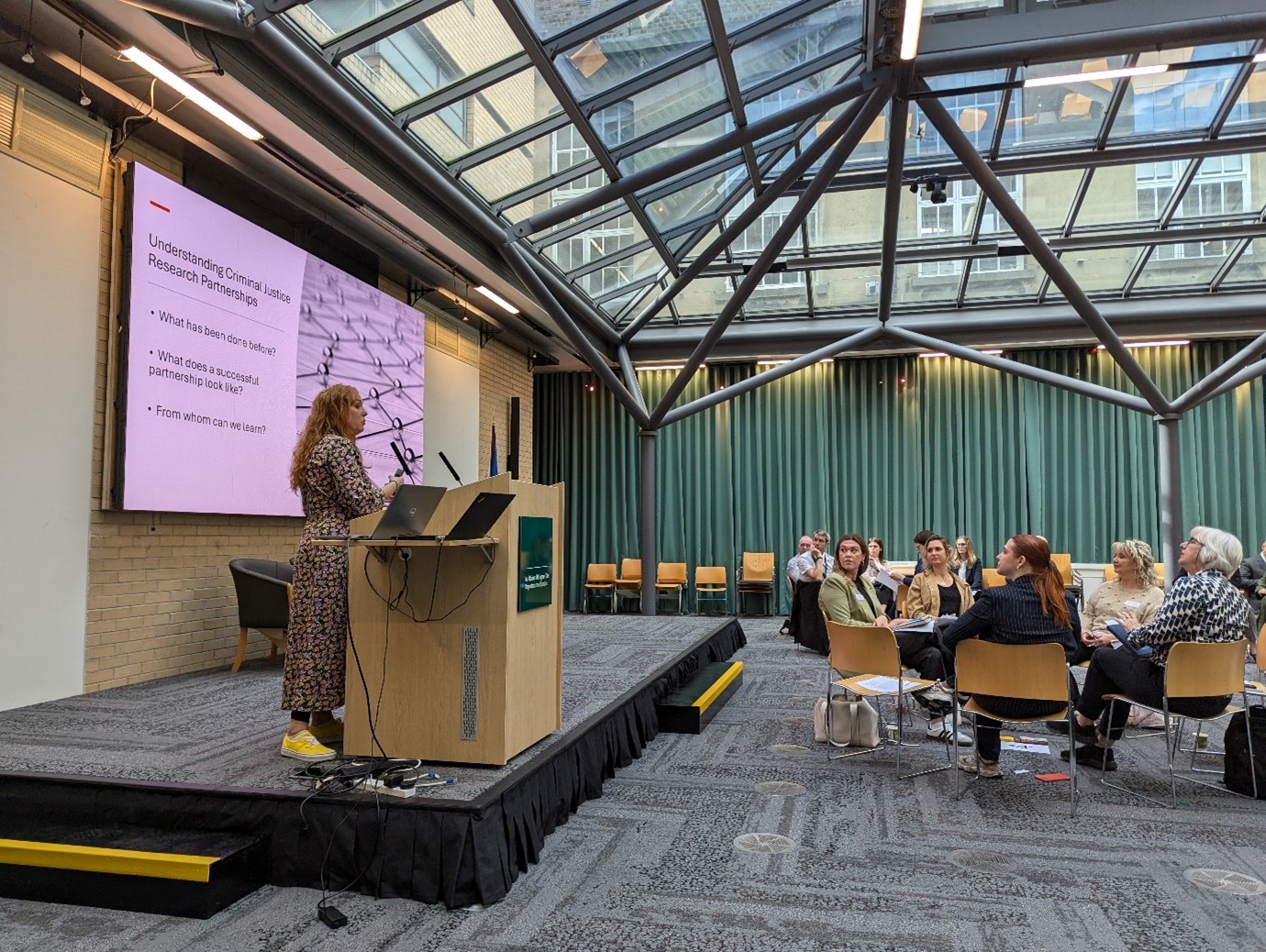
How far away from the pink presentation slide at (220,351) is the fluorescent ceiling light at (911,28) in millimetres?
4914

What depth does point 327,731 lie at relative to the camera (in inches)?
148

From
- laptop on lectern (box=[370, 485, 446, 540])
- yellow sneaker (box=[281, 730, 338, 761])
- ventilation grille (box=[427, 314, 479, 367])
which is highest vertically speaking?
ventilation grille (box=[427, 314, 479, 367])

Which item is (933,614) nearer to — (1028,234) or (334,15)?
(1028,234)

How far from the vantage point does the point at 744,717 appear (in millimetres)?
5973

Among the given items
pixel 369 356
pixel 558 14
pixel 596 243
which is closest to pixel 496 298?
pixel 596 243

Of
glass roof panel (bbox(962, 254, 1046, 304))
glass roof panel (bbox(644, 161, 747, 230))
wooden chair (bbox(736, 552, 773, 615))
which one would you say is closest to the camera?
glass roof panel (bbox(644, 161, 747, 230))

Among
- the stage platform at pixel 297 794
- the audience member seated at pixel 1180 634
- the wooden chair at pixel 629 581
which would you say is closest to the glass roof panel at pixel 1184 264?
the audience member seated at pixel 1180 634

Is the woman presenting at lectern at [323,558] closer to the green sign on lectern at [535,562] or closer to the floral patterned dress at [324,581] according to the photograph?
the floral patterned dress at [324,581]

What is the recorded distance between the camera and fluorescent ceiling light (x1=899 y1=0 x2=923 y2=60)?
5.31 m

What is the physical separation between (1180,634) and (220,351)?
20.6 feet

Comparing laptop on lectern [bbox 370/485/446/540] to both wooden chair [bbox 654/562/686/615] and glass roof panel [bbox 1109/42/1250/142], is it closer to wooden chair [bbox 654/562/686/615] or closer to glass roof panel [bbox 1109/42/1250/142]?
glass roof panel [bbox 1109/42/1250/142]

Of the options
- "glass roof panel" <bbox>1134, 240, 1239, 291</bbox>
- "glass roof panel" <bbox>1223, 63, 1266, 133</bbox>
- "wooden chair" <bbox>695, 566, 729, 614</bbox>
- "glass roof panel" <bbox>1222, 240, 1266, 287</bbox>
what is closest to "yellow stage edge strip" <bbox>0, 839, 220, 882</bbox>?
"glass roof panel" <bbox>1223, 63, 1266, 133</bbox>

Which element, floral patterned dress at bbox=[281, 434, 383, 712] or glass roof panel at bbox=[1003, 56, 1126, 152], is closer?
floral patterned dress at bbox=[281, 434, 383, 712]

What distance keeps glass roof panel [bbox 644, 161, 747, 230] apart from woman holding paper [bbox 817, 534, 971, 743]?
469 centimetres
